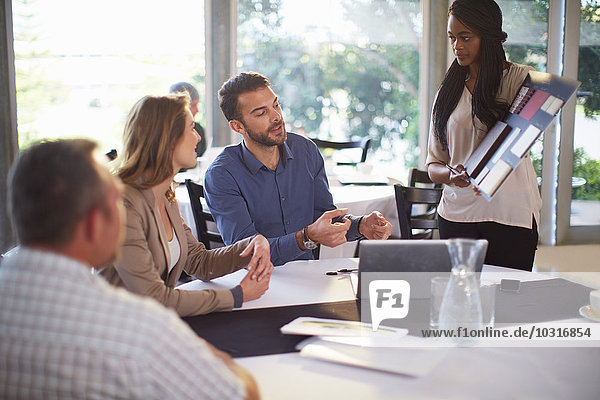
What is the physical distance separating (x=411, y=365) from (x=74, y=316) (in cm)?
65

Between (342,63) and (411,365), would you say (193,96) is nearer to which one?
(342,63)

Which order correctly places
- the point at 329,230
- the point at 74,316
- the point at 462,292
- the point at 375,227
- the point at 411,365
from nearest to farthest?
the point at 74,316
the point at 411,365
the point at 462,292
the point at 329,230
the point at 375,227

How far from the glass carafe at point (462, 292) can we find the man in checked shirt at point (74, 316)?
587 millimetres

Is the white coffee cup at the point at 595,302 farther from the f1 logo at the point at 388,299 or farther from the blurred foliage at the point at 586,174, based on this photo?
the blurred foliage at the point at 586,174

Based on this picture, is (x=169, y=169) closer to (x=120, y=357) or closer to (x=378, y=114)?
(x=120, y=357)

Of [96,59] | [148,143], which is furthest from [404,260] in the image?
[96,59]

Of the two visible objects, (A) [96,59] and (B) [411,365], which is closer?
(B) [411,365]

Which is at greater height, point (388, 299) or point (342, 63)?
point (342, 63)

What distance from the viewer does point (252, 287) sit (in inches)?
67.6

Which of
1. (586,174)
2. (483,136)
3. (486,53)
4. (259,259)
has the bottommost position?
(586,174)

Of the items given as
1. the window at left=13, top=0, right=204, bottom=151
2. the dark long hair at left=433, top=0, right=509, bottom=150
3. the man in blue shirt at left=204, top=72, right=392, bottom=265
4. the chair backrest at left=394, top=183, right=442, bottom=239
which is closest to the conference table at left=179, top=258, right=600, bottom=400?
the man in blue shirt at left=204, top=72, right=392, bottom=265

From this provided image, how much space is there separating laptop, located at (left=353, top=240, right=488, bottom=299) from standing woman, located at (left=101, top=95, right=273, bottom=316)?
29cm

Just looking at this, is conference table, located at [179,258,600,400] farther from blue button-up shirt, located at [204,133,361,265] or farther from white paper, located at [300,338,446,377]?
blue button-up shirt, located at [204,133,361,265]

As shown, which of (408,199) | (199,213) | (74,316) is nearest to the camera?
(74,316)
